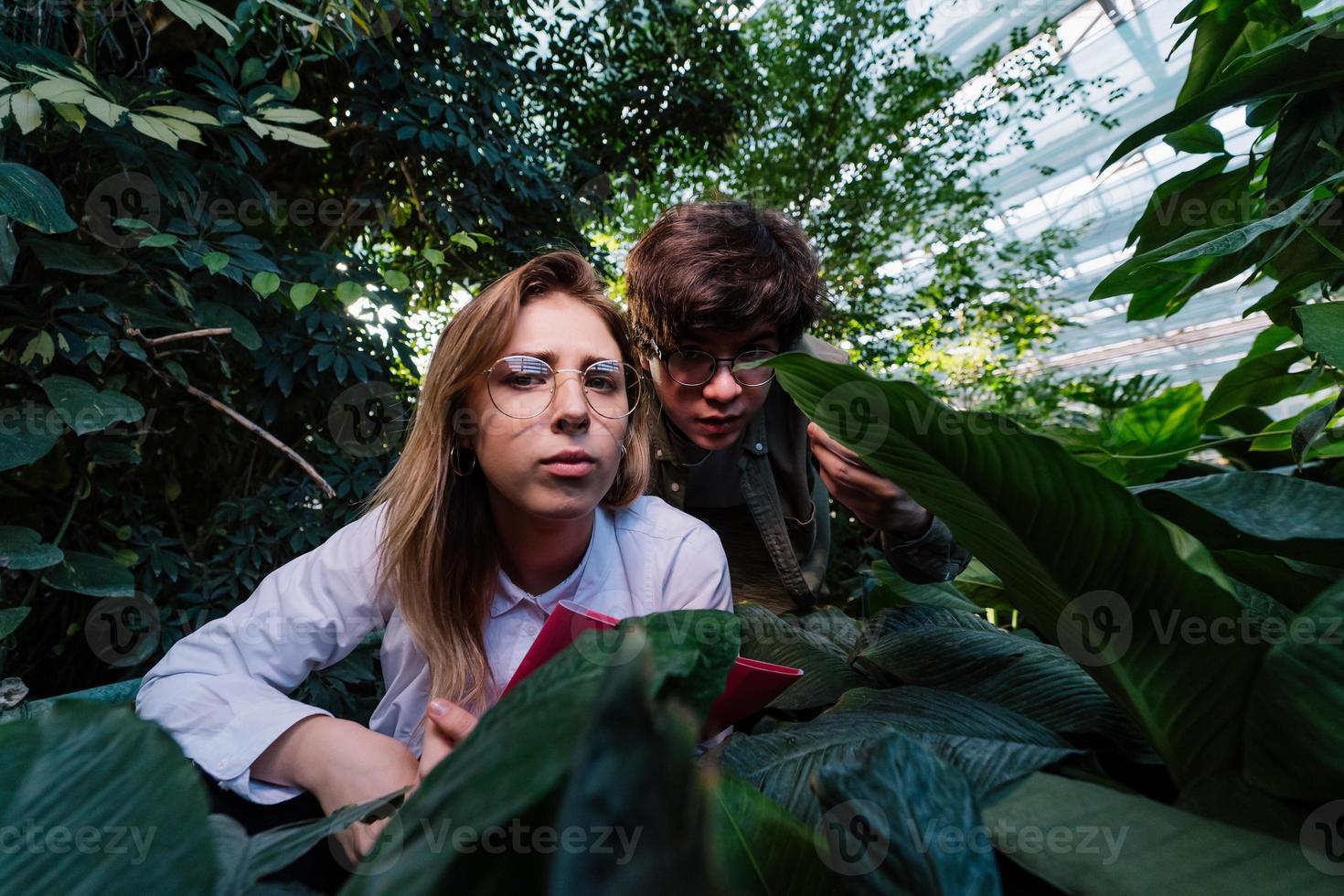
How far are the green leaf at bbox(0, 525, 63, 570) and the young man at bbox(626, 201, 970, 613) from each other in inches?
33.8

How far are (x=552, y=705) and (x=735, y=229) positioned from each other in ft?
3.37

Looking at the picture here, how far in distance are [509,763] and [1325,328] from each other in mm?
479

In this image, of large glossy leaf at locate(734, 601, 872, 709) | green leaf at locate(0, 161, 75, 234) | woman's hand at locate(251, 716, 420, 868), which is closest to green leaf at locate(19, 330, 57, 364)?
green leaf at locate(0, 161, 75, 234)

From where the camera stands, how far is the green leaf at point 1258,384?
77cm

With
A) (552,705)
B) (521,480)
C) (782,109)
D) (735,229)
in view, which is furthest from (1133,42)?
(552,705)

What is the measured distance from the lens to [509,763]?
5.4 inches

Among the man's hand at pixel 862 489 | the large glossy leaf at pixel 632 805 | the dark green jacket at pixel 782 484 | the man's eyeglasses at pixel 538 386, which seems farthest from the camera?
the dark green jacket at pixel 782 484

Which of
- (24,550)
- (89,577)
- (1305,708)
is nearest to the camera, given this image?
(1305,708)

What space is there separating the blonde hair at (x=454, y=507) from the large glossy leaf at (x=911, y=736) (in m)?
0.45

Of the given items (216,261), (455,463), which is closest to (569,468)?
(455,463)

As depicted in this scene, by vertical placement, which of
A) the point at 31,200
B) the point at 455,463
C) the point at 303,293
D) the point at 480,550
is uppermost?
the point at 31,200

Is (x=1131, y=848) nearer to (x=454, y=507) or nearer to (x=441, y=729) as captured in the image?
(x=441, y=729)

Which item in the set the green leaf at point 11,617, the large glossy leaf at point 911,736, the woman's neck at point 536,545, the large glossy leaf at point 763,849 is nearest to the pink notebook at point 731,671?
the large glossy leaf at point 911,736

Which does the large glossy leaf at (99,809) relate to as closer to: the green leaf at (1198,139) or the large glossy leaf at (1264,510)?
the large glossy leaf at (1264,510)
